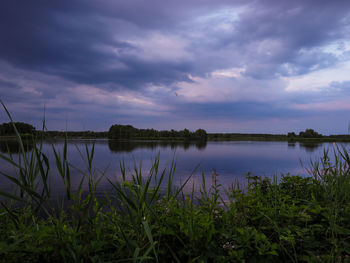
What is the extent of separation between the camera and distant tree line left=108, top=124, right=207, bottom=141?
5899 inches

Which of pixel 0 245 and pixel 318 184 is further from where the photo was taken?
pixel 318 184

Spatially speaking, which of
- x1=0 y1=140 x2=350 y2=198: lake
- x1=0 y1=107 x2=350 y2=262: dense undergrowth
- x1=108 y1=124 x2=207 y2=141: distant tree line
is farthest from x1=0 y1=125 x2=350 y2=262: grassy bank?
x1=108 y1=124 x2=207 y2=141: distant tree line

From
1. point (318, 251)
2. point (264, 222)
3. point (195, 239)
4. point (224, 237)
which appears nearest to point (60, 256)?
point (195, 239)

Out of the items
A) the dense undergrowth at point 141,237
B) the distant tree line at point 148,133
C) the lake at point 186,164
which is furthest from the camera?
the distant tree line at point 148,133

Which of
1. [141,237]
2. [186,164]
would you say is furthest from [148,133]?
[141,237]

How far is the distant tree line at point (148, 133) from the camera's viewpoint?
492ft

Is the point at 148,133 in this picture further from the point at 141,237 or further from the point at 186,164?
the point at 141,237

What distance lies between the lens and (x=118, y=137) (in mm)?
150250

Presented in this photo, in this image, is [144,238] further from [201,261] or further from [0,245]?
[0,245]

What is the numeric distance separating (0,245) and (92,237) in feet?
2.36

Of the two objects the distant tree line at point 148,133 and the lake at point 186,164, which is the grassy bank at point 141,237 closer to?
the lake at point 186,164

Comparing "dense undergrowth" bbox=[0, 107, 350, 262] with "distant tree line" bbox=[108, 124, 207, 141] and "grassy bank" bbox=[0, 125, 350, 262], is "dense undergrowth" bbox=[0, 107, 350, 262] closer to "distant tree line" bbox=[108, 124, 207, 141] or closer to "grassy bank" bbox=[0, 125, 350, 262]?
"grassy bank" bbox=[0, 125, 350, 262]

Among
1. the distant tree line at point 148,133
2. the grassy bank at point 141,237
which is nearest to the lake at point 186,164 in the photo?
the grassy bank at point 141,237

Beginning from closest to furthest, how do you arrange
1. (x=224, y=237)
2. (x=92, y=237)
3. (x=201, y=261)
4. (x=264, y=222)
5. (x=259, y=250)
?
(x=201, y=261)
(x=259, y=250)
(x=92, y=237)
(x=224, y=237)
(x=264, y=222)
